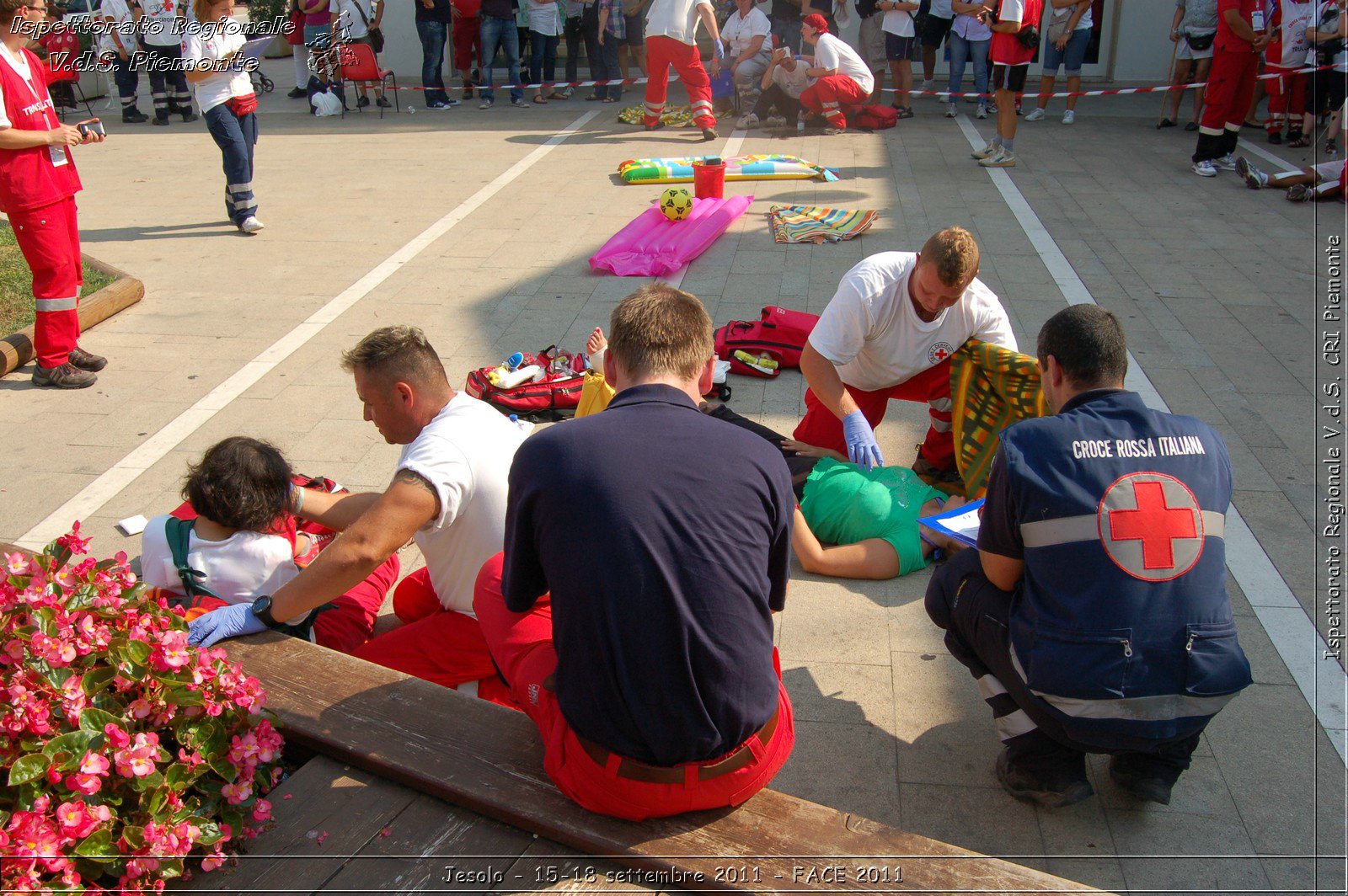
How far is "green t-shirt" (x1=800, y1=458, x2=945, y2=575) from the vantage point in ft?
13.0

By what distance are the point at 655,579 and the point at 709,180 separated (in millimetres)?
7526

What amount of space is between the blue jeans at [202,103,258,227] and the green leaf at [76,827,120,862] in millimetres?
7069

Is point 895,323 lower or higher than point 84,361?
higher

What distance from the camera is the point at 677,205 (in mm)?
8164

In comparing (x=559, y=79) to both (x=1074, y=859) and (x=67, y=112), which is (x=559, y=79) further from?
(x=1074, y=859)

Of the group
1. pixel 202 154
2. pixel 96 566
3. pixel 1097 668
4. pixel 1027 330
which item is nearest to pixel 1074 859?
pixel 1097 668

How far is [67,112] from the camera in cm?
1429

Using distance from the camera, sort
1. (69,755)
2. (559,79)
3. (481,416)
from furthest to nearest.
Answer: (559,79) → (481,416) → (69,755)

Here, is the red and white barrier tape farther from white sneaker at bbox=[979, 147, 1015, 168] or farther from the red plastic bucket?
the red plastic bucket

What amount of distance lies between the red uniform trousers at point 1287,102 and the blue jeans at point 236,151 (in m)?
11.0

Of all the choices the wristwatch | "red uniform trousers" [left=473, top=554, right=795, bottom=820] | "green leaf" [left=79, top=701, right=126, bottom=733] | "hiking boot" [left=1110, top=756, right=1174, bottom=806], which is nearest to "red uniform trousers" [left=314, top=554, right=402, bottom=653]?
the wristwatch

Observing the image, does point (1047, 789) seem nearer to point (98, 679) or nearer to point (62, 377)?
point (98, 679)

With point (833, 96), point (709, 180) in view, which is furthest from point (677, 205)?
point (833, 96)

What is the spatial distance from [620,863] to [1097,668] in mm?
1288
